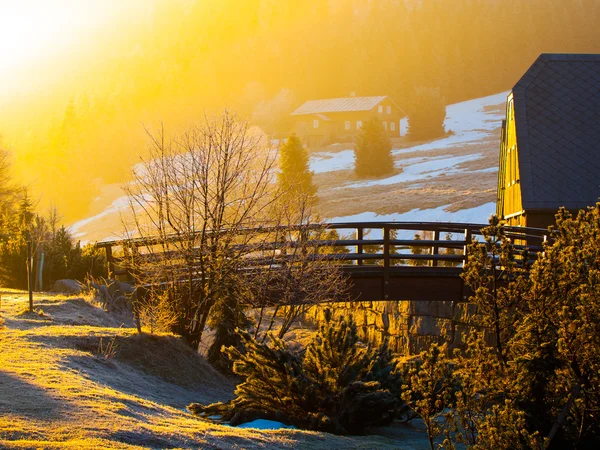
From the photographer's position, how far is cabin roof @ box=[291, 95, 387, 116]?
96.1 m

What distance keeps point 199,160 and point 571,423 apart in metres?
7.97

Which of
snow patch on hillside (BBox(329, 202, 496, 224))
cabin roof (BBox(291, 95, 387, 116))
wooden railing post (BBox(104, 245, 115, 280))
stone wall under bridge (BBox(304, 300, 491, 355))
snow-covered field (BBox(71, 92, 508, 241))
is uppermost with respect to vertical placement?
cabin roof (BBox(291, 95, 387, 116))

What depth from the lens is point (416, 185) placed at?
201 ft

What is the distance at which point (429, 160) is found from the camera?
2872 inches

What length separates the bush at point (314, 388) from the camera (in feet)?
30.0

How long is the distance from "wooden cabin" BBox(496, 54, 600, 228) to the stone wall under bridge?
4189 mm

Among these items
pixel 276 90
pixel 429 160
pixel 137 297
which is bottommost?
pixel 137 297

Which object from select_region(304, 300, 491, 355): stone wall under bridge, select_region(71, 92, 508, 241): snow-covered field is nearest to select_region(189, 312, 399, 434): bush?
select_region(304, 300, 491, 355): stone wall under bridge

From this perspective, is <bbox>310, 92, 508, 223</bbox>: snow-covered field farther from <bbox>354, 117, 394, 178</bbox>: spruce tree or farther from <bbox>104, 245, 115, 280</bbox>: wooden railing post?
<bbox>104, 245, 115, 280</bbox>: wooden railing post

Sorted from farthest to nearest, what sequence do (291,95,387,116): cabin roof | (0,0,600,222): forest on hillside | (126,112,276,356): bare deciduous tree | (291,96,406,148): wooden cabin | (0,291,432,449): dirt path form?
(0,0,600,222): forest on hillside → (291,95,387,116): cabin roof → (291,96,406,148): wooden cabin → (126,112,276,356): bare deciduous tree → (0,291,432,449): dirt path

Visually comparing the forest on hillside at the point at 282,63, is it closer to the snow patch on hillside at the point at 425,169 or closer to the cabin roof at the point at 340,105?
the cabin roof at the point at 340,105

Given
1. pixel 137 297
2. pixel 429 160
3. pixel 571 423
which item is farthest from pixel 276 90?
pixel 571 423

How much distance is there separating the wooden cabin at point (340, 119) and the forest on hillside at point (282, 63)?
6.38 meters

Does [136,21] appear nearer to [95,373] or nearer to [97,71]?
[97,71]
